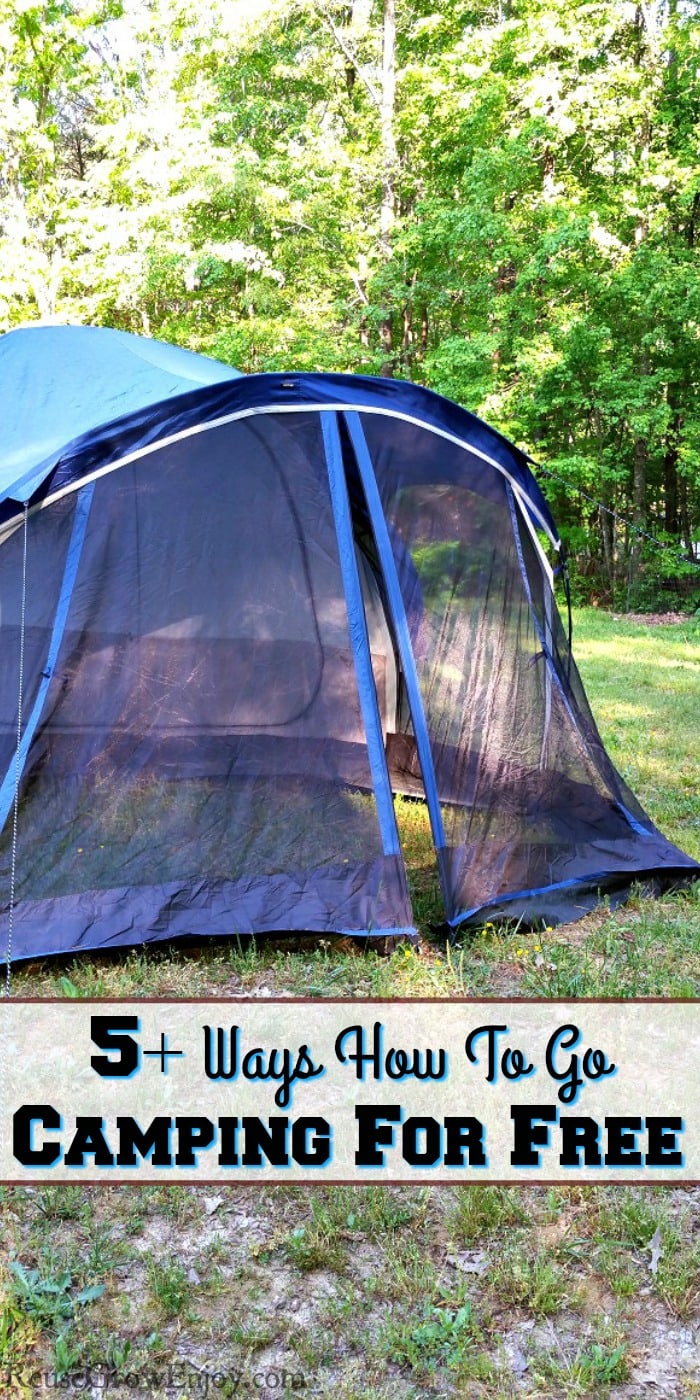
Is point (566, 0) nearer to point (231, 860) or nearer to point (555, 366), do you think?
point (555, 366)

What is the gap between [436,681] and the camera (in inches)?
120

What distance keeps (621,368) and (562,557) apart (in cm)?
944

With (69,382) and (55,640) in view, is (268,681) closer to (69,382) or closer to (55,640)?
(55,640)

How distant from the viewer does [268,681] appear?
3.09 m

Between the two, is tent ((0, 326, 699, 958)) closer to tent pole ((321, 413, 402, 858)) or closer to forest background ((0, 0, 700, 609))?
tent pole ((321, 413, 402, 858))

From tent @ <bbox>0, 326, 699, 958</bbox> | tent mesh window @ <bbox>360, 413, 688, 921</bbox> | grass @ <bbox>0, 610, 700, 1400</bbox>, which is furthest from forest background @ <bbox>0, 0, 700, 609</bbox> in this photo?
grass @ <bbox>0, 610, 700, 1400</bbox>

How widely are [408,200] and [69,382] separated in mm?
10590

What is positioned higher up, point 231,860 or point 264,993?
point 231,860

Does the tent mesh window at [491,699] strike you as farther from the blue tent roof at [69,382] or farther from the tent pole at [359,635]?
the blue tent roof at [69,382]

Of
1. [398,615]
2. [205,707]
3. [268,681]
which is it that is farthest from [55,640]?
[398,615]

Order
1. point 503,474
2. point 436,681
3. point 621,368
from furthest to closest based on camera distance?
point 621,368, point 503,474, point 436,681

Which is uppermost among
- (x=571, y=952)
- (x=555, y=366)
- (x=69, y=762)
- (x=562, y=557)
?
(x=555, y=366)

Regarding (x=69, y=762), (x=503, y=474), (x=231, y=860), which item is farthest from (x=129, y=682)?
(x=503, y=474)

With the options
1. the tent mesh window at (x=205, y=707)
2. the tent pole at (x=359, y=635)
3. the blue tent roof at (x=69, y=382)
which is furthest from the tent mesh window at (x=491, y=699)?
the blue tent roof at (x=69, y=382)
